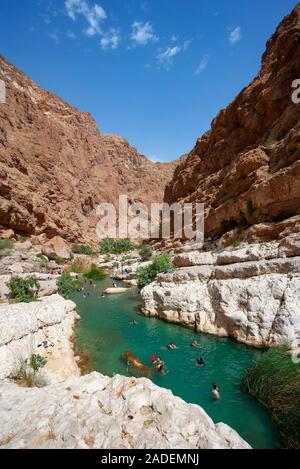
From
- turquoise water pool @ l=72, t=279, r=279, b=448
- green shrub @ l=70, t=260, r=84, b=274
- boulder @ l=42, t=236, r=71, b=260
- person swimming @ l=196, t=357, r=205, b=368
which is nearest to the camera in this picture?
turquoise water pool @ l=72, t=279, r=279, b=448

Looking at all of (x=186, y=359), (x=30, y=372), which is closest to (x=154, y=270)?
(x=186, y=359)

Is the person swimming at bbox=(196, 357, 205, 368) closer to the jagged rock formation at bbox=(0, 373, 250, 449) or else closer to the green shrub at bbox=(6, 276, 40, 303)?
the jagged rock formation at bbox=(0, 373, 250, 449)

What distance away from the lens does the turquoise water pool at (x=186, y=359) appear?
8.72 m

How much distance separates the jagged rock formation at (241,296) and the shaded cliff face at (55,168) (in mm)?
41986

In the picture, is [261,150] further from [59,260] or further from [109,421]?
[59,260]

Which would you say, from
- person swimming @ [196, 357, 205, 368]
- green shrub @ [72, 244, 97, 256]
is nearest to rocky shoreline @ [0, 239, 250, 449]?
person swimming @ [196, 357, 205, 368]

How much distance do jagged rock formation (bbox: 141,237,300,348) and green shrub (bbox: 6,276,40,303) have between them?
9.71 m

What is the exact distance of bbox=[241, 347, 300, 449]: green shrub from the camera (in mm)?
7363

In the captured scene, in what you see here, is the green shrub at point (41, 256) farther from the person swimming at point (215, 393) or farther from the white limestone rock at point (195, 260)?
the person swimming at point (215, 393)

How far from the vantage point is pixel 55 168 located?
2908 inches

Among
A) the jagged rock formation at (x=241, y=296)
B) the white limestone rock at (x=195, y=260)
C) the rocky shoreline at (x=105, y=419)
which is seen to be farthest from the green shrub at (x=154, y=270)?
the rocky shoreline at (x=105, y=419)

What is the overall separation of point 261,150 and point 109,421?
29.6m
